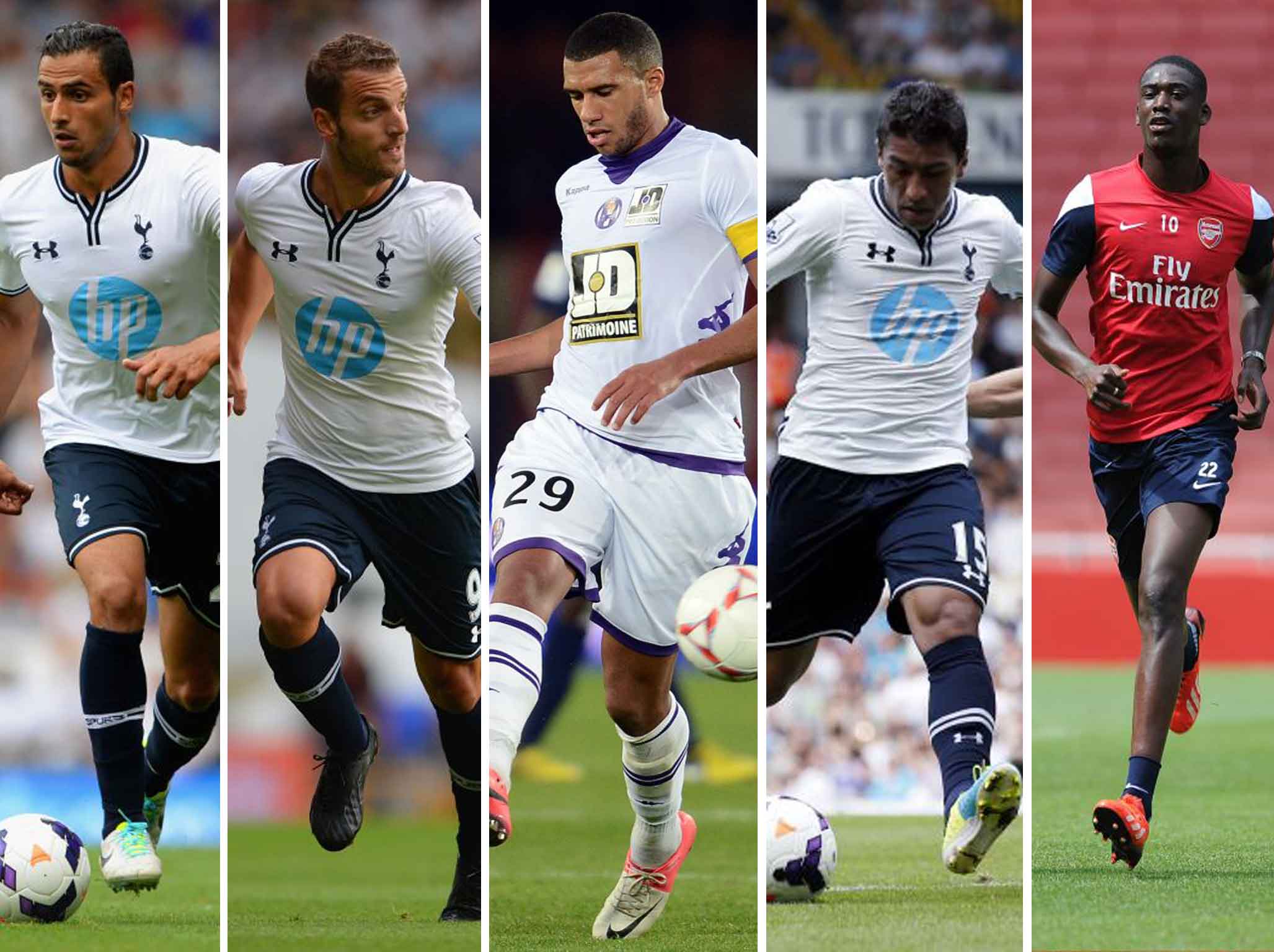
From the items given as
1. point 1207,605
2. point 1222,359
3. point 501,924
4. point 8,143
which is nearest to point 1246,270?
point 1222,359

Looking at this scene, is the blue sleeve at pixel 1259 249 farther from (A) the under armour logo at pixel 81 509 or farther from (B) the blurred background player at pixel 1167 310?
(A) the under armour logo at pixel 81 509

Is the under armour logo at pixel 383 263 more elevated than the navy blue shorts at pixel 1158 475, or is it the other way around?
the under armour logo at pixel 383 263

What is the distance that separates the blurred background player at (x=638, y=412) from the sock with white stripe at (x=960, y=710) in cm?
61

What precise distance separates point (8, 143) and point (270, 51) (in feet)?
5.57

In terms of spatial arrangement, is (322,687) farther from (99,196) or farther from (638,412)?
(99,196)

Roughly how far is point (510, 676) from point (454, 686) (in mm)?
387

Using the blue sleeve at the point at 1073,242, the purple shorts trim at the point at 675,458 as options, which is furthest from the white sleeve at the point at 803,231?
the blue sleeve at the point at 1073,242

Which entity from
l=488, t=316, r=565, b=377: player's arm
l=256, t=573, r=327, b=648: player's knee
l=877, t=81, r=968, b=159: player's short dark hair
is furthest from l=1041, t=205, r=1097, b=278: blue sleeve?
l=256, t=573, r=327, b=648: player's knee

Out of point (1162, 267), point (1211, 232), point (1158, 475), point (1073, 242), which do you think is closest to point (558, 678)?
point (1158, 475)

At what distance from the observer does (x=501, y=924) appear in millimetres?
4281

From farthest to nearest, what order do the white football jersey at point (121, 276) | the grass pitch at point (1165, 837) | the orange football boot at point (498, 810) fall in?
the white football jersey at point (121, 276)
the orange football boot at point (498, 810)
the grass pitch at point (1165, 837)

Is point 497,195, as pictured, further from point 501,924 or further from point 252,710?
point 501,924

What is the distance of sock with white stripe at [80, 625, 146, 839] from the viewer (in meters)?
4.43

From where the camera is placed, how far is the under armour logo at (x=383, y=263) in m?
4.20
